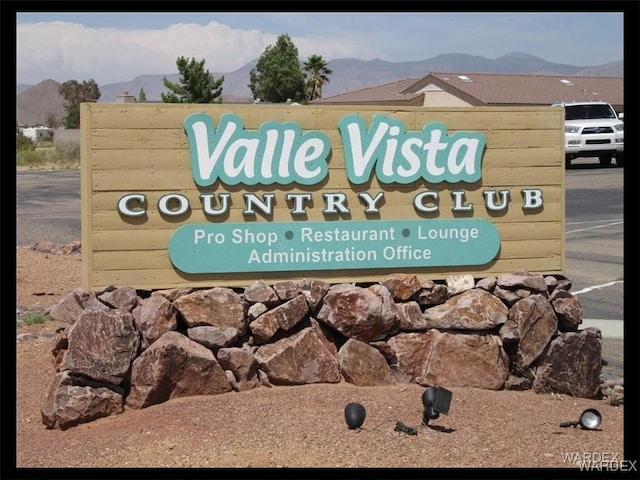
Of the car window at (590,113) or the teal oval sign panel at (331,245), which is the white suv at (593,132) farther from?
the teal oval sign panel at (331,245)

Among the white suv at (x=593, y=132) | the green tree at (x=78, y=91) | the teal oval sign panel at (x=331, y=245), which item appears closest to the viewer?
the teal oval sign panel at (x=331, y=245)

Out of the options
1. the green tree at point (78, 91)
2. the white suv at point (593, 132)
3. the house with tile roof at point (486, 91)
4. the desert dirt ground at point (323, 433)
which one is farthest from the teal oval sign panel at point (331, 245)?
the green tree at point (78, 91)

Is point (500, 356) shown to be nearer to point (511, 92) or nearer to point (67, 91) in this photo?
point (511, 92)

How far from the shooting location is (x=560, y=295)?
923 cm

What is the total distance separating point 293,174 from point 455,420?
2.63m

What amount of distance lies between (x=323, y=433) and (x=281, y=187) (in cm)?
250

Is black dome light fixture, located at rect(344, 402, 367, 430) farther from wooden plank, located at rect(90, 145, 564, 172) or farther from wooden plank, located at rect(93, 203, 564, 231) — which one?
wooden plank, located at rect(90, 145, 564, 172)

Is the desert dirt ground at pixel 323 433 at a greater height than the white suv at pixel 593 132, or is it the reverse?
the white suv at pixel 593 132

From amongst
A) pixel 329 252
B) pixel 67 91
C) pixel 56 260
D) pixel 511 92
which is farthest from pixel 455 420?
pixel 67 91

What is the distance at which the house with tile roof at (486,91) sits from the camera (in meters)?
48.8

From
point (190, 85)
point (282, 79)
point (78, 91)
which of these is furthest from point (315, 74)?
point (78, 91)

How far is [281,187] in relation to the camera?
29.2 ft

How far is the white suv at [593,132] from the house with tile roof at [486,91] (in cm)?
1321
